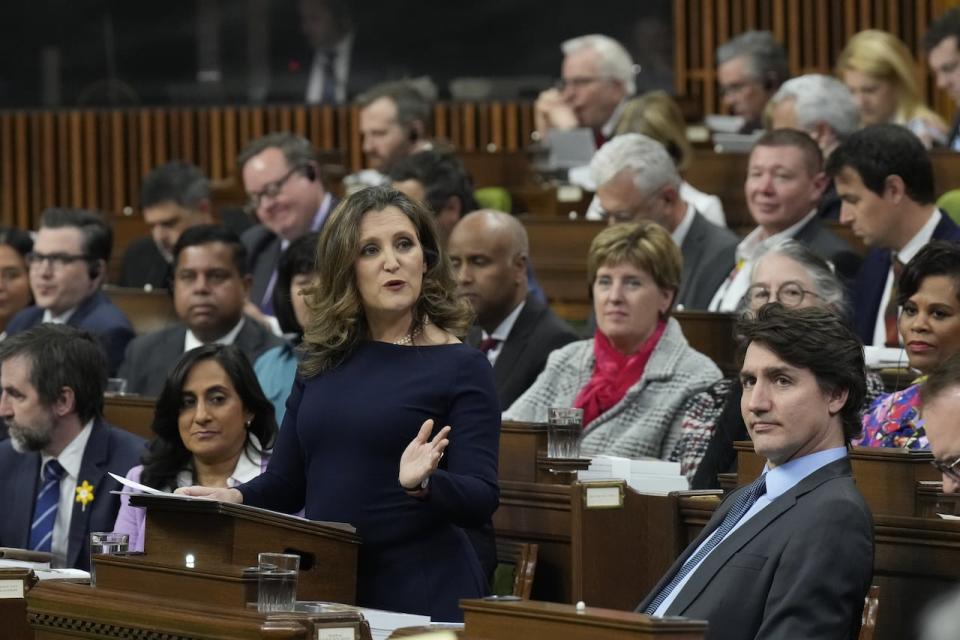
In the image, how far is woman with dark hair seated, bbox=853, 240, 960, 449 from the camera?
144 inches

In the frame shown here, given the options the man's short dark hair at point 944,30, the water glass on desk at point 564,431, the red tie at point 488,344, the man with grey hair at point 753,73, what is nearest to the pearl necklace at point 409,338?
the water glass on desk at point 564,431

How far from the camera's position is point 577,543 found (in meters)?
3.42

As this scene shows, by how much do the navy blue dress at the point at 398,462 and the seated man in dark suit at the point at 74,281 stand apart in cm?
299

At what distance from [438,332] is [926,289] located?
1295 millimetres

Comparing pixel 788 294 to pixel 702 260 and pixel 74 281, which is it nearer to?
pixel 702 260

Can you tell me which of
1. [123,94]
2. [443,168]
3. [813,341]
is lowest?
[813,341]

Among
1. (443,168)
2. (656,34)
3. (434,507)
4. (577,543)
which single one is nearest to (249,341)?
(443,168)

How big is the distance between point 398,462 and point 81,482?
158 cm

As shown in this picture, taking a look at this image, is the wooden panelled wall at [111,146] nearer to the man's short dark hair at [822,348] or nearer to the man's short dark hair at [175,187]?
the man's short dark hair at [175,187]

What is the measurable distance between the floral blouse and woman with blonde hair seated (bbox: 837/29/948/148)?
11.8 feet

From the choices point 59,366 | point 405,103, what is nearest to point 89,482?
point 59,366

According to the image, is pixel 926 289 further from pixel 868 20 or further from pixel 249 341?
pixel 868 20

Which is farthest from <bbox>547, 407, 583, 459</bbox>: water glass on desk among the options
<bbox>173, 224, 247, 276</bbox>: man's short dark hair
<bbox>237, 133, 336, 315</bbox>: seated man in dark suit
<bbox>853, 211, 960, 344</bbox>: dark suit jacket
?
<bbox>237, 133, 336, 315</bbox>: seated man in dark suit

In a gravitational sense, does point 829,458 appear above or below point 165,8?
below
